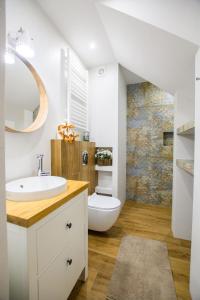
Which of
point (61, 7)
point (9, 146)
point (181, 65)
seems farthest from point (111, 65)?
point (9, 146)

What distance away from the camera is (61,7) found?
1.52 m

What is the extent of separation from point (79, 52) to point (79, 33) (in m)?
0.38

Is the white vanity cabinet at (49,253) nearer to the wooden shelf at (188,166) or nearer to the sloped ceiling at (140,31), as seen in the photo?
the wooden shelf at (188,166)

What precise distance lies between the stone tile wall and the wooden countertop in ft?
7.83

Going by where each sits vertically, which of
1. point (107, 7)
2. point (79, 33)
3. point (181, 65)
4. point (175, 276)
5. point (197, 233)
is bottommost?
point (175, 276)

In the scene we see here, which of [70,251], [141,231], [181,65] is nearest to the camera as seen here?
[70,251]

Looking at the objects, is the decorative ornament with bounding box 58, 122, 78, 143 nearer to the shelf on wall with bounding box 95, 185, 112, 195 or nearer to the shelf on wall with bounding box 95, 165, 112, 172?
the shelf on wall with bounding box 95, 165, 112, 172

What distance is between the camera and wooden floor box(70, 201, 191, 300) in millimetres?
1244

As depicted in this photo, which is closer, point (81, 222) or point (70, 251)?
point (70, 251)

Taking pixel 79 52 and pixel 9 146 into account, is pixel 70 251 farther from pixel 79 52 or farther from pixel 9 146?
pixel 79 52

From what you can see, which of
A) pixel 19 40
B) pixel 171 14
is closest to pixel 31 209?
pixel 19 40

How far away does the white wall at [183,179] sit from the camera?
1869 millimetres

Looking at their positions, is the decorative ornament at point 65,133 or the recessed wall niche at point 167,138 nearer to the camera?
the decorative ornament at point 65,133

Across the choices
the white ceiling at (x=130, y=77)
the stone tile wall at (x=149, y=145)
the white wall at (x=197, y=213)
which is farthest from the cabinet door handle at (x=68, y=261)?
the white ceiling at (x=130, y=77)
